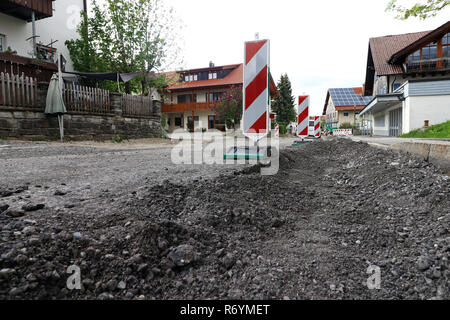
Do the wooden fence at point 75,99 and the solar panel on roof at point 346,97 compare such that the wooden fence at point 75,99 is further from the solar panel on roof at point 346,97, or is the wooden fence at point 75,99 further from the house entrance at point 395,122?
the solar panel on roof at point 346,97

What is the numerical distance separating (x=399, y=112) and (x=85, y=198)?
76.6ft

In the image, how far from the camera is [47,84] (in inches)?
425

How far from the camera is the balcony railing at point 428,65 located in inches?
866

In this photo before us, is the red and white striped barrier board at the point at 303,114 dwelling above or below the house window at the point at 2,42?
below

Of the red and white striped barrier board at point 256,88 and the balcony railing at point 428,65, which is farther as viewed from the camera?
the balcony railing at point 428,65

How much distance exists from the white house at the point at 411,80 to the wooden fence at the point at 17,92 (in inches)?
759

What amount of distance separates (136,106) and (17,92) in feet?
20.6

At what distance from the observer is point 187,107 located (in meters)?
40.8

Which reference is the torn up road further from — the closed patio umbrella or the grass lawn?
the grass lawn

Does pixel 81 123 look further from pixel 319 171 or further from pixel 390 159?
pixel 390 159

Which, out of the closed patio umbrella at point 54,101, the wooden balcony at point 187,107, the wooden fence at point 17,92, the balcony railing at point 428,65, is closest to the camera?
the wooden fence at point 17,92

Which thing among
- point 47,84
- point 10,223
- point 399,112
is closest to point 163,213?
point 10,223

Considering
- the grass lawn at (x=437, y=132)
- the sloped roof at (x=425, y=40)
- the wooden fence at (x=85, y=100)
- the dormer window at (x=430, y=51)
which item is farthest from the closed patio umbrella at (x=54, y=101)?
the dormer window at (x=430, y=51)

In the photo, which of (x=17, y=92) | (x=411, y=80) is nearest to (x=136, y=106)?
(x=17, y=92)
